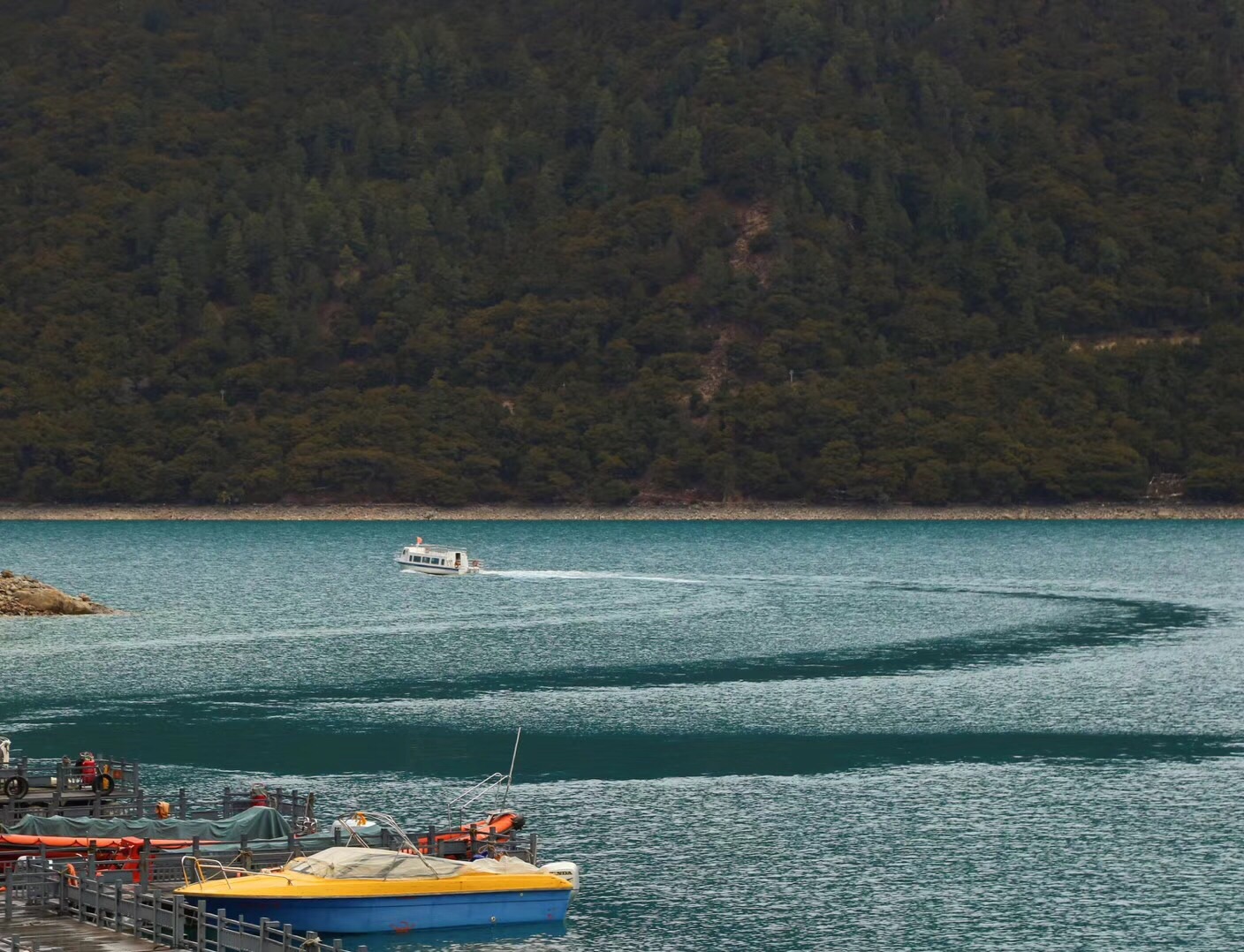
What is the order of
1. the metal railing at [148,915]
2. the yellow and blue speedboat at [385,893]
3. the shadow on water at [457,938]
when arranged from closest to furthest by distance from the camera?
1. the metal railing at [148,915]
2. the yellow and blue speedboat at [385,893]
3. the shadow on water at [457,938]

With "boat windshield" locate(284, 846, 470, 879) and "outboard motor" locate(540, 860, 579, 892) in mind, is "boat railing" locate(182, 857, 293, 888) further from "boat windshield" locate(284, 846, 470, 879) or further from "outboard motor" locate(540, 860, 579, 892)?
"outboard motor" locate(540, 860, 579, 892)

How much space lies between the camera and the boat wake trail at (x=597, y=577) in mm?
183750

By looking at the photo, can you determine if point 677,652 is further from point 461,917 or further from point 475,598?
point 461,917

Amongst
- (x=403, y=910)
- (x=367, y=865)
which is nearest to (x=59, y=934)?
(x=367, y=865)

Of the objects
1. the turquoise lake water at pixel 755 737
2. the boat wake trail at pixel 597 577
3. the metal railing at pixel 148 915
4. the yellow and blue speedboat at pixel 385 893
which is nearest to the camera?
the metal railing at pixel 148 915

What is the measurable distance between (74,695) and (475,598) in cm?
7110

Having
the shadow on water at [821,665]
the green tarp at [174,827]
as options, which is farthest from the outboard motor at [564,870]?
the shadow on water at [821,665]

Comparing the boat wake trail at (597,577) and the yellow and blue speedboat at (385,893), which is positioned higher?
the boat wake trail at (597,577)

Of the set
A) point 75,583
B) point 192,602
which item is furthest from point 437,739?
point 75,583

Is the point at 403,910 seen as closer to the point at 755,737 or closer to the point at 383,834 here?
the point at 383,834

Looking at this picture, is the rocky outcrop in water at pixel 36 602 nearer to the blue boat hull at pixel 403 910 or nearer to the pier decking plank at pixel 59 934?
the blue boat hull at pixel 403 910

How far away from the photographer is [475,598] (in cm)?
17000

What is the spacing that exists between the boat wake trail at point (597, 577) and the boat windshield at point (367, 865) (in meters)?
127

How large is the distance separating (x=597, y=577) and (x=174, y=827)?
439 feet
